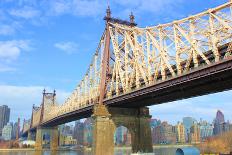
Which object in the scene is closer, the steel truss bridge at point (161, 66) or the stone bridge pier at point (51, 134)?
the steel truss bridge at point (161, 66)

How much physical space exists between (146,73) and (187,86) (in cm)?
1195

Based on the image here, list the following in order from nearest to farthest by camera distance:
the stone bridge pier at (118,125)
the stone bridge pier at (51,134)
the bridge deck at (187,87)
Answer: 1. the bridge deck at (187,87)
2. the stone bridge pier at (118,125)
3. the stone bridge pier at (51,134)

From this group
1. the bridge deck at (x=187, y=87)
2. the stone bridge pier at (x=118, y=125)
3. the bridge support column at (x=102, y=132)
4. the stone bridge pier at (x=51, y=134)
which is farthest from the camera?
the stone bridge pier at (x=51, y=134)

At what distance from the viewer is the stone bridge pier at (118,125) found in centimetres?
5819

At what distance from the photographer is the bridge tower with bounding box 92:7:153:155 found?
58.3 m

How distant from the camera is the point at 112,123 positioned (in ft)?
201

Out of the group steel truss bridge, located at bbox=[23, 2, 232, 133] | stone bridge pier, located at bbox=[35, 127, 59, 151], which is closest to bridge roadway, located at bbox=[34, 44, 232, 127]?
steel truss bridge, located at bbox=[23, 2, 232, 133]

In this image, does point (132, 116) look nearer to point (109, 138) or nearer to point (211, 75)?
point (109, 138)

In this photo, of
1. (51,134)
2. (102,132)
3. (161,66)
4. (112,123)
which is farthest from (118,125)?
(51,134)

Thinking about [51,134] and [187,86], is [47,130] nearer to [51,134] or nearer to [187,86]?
[51,134]

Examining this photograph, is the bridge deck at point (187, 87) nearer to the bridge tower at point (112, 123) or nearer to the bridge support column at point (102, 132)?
the bridge tower at point (112, 123)

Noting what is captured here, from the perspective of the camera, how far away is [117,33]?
69.5 metres

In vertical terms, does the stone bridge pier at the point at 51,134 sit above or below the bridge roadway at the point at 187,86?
below

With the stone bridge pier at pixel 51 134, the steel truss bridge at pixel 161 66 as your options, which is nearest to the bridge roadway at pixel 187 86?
the steel truss bridge at pixel 161 66
